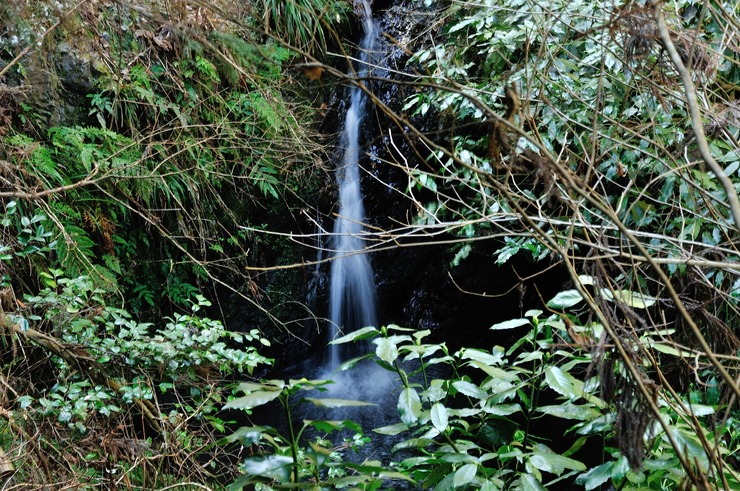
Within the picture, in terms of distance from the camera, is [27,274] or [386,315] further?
[386,315]

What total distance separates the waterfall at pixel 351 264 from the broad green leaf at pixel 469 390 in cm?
444

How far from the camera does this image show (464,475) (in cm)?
137

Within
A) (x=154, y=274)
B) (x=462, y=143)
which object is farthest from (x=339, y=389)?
(x=462, y=143)

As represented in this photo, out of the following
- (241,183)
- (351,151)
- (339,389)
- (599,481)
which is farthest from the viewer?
(351,151)

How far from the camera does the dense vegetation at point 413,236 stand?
1288 mm

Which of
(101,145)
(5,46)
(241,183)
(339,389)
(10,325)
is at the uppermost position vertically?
(5,46)

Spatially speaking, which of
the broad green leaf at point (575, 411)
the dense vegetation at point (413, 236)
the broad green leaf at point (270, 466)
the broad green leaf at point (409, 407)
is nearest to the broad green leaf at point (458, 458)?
the dense vegetation at point (413, 236)

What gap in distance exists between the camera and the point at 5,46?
4.42 metres

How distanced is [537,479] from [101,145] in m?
4.24

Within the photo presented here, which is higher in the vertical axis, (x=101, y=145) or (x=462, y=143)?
(x=101, y=145)

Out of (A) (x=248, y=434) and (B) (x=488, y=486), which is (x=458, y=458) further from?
(A) (x=248, y=434)

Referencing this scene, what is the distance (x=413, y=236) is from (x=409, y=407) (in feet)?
4.96

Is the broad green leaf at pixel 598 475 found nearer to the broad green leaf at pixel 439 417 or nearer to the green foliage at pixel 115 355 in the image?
the broad green leaf at pixel 439 417

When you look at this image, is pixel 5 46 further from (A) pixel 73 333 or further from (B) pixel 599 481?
(B) pixel 599 481
